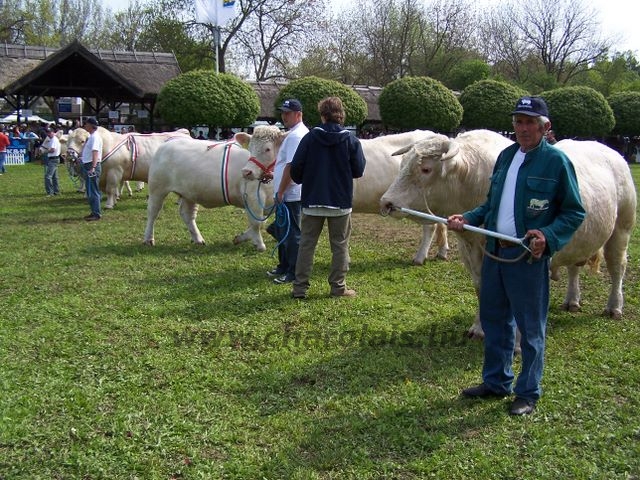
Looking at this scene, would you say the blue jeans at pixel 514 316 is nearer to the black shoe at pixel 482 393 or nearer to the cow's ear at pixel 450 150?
the black shoe at pixel 482 393

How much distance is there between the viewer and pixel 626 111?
32438 mm

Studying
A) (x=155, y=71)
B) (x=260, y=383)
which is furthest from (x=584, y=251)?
(x=155, y=71)

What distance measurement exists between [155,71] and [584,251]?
29.1 meters

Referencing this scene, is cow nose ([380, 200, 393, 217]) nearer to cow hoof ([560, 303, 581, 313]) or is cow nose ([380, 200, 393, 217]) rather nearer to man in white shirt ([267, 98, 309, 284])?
man in white shirt ([267, 98, 309, 284])

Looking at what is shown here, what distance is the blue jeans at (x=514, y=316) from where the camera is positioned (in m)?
3.81

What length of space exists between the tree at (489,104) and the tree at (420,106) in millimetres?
2105

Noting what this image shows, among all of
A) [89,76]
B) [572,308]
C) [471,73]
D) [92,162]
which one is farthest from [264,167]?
[471,73]

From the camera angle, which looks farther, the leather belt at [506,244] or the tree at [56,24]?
the tree at [56,24]

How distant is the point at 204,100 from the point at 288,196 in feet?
57.8

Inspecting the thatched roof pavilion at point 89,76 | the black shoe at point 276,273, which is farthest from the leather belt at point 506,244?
the thatched roof pavilion at point 89,76

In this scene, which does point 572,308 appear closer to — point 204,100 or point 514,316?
point 514,316

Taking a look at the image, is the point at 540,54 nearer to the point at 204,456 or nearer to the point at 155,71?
the point at 155,71

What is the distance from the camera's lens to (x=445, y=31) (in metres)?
50.7

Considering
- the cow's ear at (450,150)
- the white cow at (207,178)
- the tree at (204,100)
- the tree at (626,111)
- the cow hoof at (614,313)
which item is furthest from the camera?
the tree at (626,111)
